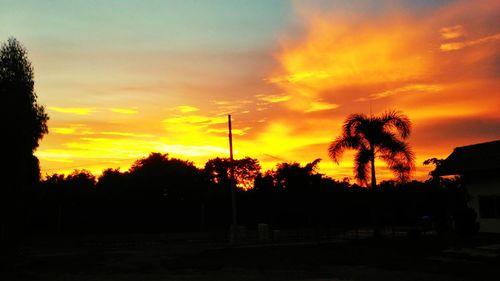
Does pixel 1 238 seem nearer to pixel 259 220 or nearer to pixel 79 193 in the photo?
pixel 79 193

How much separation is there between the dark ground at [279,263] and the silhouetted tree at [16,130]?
4.54 meters

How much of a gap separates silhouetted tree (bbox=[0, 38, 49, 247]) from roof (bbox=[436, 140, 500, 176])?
25.6 meters

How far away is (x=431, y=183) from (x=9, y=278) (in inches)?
1045

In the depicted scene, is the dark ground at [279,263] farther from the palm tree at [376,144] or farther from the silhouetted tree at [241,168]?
the silhouetted tree at [241,168]

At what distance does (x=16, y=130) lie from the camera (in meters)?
26.7

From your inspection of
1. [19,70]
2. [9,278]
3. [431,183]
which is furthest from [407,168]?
[19,70]

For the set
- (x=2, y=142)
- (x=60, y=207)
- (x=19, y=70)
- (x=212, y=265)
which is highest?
(x=19, y=70)

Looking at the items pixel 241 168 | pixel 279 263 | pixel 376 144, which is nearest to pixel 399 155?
pixel 376 144

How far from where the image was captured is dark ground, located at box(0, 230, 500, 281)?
55.4 feet

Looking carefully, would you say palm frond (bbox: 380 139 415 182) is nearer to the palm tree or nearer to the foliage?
the palm tree

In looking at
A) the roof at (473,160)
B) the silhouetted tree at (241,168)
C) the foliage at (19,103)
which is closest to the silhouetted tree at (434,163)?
the roof at (473,160)

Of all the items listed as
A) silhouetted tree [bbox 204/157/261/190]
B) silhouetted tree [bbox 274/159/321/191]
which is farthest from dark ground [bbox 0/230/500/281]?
silhouetted tree [bbox 204/157/261/190]

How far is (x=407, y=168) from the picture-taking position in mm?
30484

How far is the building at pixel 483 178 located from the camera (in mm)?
30453
